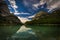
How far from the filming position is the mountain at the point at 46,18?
7715 millimetres

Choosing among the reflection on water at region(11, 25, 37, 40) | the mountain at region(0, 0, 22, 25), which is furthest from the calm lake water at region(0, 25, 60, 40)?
the mountain at region(0, 0, 22, 25)

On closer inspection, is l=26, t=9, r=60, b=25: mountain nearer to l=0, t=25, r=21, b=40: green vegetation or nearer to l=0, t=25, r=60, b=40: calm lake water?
l=0, t=25, r=60, b=40: calm lake water

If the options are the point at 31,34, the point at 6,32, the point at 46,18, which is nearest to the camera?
the point at 31,34

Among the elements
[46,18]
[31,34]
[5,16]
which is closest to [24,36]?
[31,34]

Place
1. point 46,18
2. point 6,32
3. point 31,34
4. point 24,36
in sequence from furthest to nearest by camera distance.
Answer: point 46,18 < point 6,32 < point 31,34 < point 24,36

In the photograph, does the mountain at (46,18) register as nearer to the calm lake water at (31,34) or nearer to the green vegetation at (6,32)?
the calm lake water at (31,34)

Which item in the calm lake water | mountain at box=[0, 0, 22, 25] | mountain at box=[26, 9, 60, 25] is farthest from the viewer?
mountain at box=[0, 0, 22, 25]

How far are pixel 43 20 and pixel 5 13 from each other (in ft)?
6.28

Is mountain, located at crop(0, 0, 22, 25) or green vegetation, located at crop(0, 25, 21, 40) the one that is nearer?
green vegetation, located at crop(0, 25, 21, 40)

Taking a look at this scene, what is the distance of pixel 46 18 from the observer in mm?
7785

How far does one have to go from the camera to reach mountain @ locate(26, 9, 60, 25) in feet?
25.3

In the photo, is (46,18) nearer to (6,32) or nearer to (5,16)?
(5,16)

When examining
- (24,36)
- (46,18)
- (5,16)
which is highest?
Result: (5,16)

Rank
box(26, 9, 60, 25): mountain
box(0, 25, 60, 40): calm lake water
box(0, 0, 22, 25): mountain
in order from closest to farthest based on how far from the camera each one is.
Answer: box(0, 25, 60, 40): calm lake water < box(26, 9, 60, 25): mountain < box(0, 0, 22, 25): mountain
